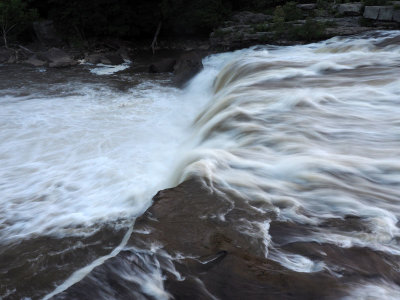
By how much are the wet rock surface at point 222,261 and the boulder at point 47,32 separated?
14771 mm

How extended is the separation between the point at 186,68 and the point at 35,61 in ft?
19.0

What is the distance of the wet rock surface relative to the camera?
201cm

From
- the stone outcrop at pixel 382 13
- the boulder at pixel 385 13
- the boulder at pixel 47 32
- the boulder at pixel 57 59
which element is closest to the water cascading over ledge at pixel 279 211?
the stone outcrop at pixel 382 13

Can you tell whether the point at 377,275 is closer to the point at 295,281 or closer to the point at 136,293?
the point at 295,281

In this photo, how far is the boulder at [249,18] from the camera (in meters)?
14.2

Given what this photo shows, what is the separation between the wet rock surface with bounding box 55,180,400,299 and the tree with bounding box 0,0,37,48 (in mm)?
14326

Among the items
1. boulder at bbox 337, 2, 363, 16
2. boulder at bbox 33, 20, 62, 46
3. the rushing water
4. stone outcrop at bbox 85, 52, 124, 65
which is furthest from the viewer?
boulder at bbox 33, 20, 62, 46

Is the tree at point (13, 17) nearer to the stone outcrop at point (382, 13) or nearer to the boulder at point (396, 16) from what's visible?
the stone outcrop at point (382, 13)

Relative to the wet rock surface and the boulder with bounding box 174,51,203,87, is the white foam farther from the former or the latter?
the boulder with bounding box 174,51,203,87

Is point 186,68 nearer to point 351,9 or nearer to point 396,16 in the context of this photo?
point 396,16

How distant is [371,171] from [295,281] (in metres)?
1.85

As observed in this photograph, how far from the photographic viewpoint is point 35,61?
12172mm

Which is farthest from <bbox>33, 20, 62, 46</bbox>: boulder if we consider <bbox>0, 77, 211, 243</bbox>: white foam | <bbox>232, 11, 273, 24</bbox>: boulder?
<bbox>0, 77, 211, 243</bbox>: white foam

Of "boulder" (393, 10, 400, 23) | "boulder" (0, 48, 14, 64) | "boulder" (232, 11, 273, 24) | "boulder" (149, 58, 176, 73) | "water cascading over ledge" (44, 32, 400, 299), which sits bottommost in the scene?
"boulder" (149, 58, 176, 73)
